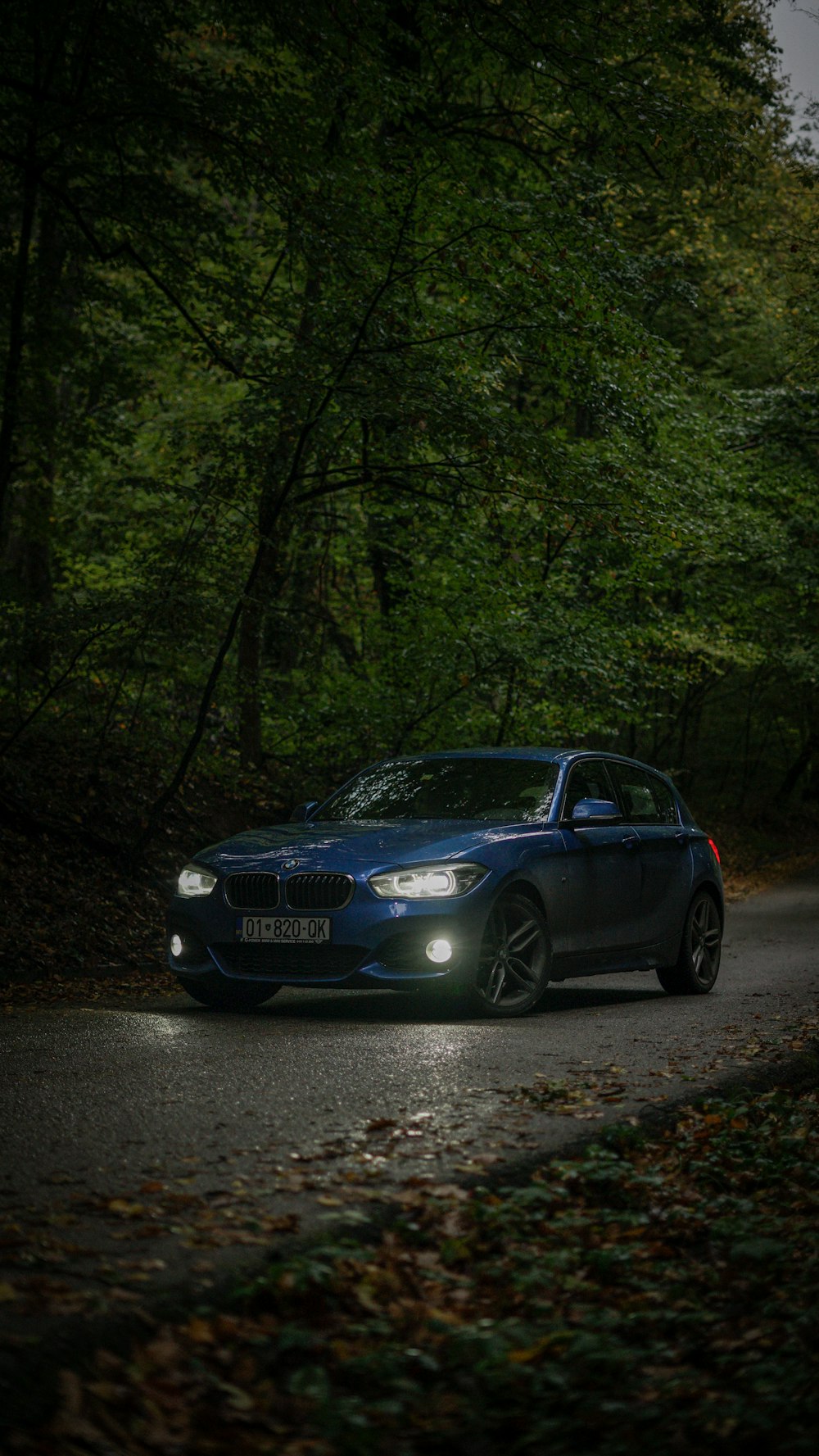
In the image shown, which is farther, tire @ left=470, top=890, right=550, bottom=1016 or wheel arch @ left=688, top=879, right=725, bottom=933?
wheel arch @ left=688, top=879, right=725, bottom=933

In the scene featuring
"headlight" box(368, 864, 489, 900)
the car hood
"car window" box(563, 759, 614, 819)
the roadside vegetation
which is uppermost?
"car window" box(563, 759, 614, 819)

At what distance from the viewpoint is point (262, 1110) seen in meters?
5.67

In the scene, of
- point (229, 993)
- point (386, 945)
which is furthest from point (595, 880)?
point (229, 993)

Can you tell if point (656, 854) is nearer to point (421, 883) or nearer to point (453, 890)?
point (453, 890)

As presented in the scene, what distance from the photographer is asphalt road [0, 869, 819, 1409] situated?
384 centimetres

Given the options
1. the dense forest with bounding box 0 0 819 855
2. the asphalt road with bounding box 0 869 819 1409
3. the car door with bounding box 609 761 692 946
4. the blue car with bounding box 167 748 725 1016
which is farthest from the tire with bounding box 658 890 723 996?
the dense forest with bounding box 0 0 819 855

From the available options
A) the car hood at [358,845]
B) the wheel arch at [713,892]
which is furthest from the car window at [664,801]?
the car hood at [358,845]

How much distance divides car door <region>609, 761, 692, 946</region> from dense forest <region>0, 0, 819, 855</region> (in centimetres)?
375

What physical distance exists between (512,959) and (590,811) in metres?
1.20

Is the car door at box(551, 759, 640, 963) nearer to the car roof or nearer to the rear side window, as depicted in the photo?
the car roof

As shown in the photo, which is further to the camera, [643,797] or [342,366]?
[342,366]

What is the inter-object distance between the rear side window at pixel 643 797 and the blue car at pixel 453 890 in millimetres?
21

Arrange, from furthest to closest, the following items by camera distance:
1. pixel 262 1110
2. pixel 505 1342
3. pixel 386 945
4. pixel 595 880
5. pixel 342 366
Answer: pixel 342 366, pixel 595 880, pixel 386 945, pixel 262 1110, pixel 505 1342

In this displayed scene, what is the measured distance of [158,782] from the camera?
15820 millimetres
